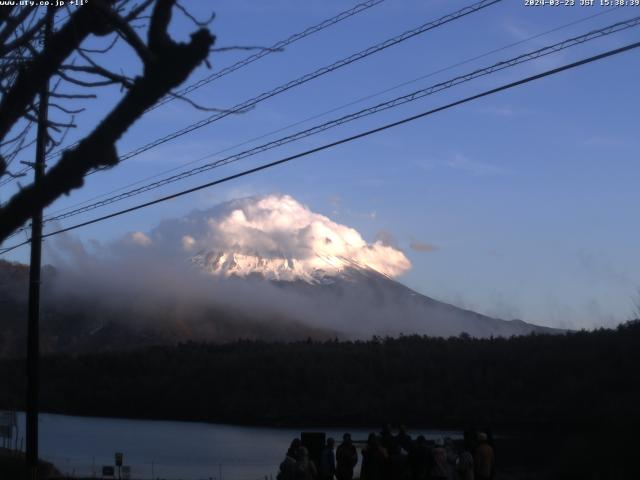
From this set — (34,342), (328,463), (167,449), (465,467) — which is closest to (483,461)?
(465,467)

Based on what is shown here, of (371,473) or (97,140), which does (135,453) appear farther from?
(97,140)

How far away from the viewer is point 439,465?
1600 centimetres

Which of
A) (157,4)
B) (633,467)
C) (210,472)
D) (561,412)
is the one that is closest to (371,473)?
(633,467)

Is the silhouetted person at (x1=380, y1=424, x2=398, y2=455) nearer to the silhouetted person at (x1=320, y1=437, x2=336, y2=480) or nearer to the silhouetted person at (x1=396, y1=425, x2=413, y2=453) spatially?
the silhouetted person at (x1=396, y1=425, x2=413, y2=453)

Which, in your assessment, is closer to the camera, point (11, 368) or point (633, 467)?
point (633, 467)

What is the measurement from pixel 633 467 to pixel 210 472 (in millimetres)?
18973

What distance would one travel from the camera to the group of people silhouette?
15625 millimetres

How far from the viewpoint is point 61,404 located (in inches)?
3858

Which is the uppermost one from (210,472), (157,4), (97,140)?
(157,4)

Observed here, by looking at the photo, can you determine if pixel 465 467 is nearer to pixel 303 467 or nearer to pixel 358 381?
pixel 303 467

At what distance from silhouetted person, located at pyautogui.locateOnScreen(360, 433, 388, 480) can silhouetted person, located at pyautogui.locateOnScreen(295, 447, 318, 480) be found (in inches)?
38.5

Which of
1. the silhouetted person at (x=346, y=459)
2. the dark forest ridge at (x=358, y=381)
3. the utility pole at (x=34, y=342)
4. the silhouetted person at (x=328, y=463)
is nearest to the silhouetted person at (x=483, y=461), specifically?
the silhouetted person at (x=346, y=459)

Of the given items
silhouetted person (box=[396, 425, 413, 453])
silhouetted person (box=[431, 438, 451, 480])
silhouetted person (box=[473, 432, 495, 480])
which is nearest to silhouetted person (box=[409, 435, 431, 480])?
silhouetted person (box=[431, 438, 451, 480])

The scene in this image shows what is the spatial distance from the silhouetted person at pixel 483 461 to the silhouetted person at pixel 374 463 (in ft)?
5.53
